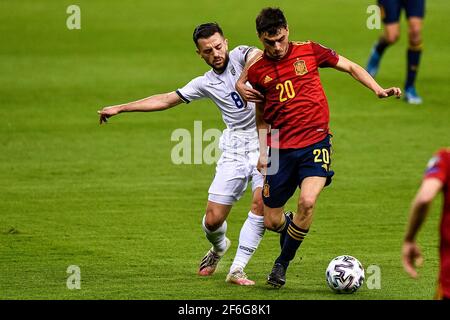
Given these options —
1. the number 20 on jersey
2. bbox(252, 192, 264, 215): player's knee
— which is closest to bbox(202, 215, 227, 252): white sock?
bbox(252, 192, 264, 215): player's knee

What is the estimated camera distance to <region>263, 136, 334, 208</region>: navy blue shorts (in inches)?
349

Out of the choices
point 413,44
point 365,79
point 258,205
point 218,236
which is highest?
point 413,44

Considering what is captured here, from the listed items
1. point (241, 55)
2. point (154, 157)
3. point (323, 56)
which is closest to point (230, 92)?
point (241, 55)

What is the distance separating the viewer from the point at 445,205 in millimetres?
6125

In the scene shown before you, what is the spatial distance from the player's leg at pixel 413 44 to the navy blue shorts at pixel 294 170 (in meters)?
9.10

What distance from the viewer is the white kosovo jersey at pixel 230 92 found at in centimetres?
962

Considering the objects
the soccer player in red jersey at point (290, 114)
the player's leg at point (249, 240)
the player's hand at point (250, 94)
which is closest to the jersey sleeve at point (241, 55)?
the soccer player in red jersey at point (290, 114)

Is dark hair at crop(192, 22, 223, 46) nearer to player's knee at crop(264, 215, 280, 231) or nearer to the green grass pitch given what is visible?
player's knee at crop(264, 215, 280, 231)

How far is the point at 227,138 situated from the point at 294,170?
1.04 m

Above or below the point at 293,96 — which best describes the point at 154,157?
below

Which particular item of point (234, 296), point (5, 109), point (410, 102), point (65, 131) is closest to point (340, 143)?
point (410, 102)

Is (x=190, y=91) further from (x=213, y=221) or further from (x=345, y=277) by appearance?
(x=345, y=277)

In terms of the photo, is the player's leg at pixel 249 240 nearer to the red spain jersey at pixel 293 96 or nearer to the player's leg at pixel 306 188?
the player's leg at pixel 306 188
